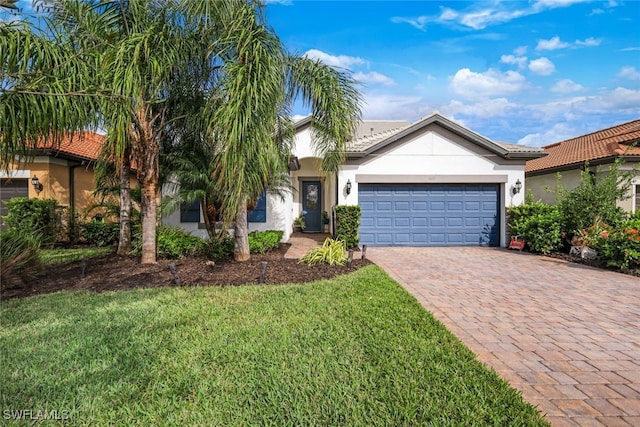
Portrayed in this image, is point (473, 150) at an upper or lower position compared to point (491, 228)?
upper

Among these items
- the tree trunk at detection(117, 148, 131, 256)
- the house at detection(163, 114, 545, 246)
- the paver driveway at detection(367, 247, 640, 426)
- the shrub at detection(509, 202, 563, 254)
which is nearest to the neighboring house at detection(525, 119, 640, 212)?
the shrub at detection(509, 202, 563, 254)

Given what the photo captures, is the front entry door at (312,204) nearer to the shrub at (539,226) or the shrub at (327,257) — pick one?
the shrub at (327,257)

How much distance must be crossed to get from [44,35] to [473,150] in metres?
12.6

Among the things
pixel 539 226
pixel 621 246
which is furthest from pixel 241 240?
pixel 539 226

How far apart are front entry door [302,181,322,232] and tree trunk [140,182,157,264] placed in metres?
9.90

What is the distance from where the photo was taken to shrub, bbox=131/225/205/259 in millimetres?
8516

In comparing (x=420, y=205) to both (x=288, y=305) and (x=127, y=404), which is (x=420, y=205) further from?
(x=127, y=404)

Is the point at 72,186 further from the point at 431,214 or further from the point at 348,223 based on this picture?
the point at 431,214

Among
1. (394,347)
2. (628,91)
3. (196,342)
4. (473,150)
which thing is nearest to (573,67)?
(473,150)

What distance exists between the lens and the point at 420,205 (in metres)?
12.4

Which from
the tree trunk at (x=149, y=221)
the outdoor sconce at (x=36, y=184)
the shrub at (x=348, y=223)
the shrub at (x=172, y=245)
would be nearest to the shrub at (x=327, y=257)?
the shrub at (x=348, y=223)

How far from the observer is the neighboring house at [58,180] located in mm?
11438
